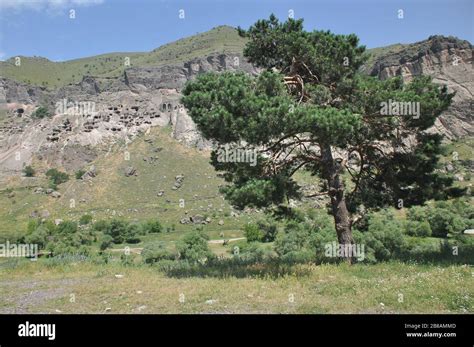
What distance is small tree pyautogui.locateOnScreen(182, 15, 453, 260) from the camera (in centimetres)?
1219

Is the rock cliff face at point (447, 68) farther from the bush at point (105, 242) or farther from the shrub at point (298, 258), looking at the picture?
the shrub at point (298, 258)

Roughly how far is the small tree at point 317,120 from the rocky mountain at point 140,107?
2893 inches

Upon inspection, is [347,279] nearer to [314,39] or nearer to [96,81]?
[314,39]

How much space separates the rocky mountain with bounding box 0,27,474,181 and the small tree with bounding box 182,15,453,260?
73.5 m

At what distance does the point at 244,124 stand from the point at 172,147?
84.3m

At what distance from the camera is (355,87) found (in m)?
14.2

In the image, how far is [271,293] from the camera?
404 inches

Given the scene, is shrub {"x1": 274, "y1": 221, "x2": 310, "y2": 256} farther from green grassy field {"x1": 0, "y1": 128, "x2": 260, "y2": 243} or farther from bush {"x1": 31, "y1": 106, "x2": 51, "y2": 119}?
bush {"x1": 31, "y1": 106, "x2": 51, "y2": 119}

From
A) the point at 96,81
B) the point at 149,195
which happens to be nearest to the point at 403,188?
the point at 149,195

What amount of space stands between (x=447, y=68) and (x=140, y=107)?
264 feet

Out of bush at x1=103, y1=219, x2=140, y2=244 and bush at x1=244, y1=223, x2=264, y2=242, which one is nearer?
bush at x1=244, y1=223, x2=264, y2=242

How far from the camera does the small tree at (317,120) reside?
480 inches

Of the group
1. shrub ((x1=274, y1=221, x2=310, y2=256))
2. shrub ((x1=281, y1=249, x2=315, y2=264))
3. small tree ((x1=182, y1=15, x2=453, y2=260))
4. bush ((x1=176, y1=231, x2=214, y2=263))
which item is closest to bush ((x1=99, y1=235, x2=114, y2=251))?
bush ((x1=176, y1=231, x2=214, y2=263))

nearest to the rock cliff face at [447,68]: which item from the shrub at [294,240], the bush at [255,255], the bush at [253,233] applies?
the bush at [253,233]
